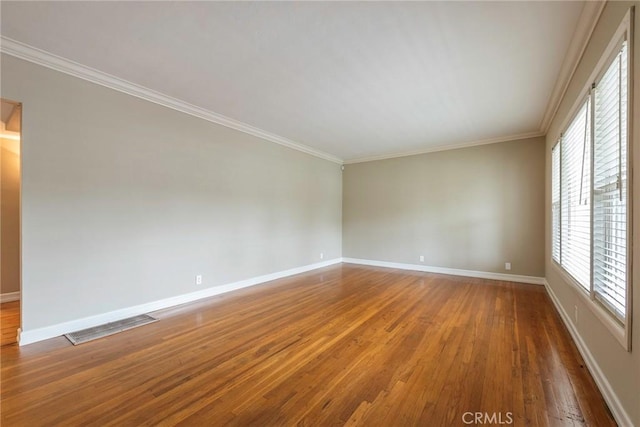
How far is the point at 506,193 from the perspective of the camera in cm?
500

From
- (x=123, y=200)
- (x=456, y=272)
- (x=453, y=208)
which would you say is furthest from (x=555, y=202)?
(x=123, y=200)

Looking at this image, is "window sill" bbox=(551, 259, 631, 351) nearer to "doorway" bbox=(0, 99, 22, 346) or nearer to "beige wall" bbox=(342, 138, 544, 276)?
"beige wall" bbox=(342, 138, 544, 276)

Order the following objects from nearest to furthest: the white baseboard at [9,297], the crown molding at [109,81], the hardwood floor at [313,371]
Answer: the hardwood floor at [313,371] < the crown molding at [109,81] < the white baseboard at [9,297]

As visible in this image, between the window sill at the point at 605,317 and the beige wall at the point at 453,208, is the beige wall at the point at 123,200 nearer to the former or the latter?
the beige wall at the point at 453,208

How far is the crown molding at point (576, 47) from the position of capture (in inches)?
74.7

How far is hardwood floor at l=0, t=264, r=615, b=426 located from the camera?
1623 millimetres

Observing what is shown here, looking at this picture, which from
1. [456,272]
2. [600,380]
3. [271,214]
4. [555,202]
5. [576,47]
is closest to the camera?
[600,380]

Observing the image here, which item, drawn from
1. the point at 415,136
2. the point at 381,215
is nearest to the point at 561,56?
the point at 415,136

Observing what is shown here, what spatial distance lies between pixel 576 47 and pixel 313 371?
3.50 m

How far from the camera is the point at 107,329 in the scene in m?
2.82

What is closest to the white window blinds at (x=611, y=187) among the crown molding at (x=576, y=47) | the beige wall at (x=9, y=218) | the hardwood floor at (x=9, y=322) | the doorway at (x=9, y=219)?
the crown molding at (x=576, y=47)

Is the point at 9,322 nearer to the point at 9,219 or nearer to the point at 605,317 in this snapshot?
the point at 9,219

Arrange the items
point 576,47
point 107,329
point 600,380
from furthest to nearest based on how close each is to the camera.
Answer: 1. point 107,329
2. point 576,47
3. point 600,380

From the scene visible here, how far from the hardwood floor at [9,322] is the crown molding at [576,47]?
217 inches
